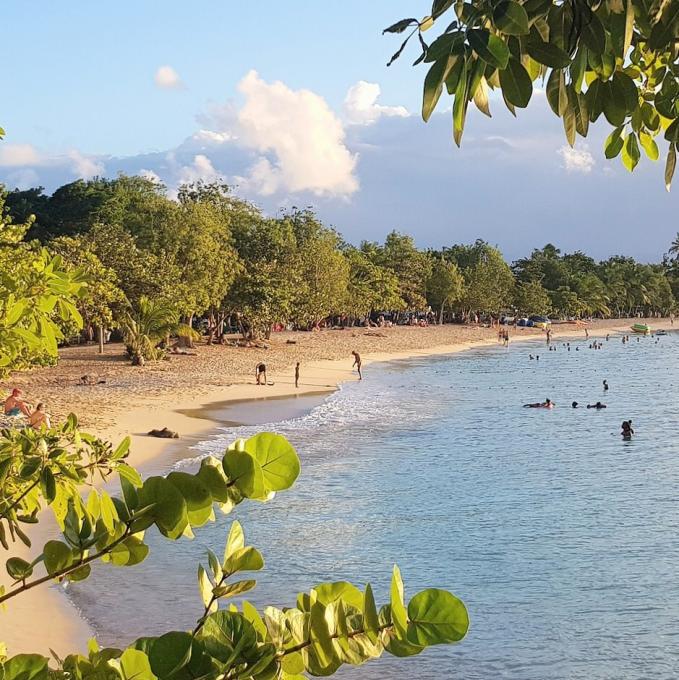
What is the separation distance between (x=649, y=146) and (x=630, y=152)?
0.35ft

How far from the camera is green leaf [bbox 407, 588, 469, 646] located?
1272mm

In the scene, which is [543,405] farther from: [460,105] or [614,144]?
[460,105]

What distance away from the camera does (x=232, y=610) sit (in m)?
1.33

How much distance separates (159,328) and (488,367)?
1042 inches

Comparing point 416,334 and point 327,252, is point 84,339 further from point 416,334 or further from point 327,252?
point 416,334

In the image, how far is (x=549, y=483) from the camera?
21.5m

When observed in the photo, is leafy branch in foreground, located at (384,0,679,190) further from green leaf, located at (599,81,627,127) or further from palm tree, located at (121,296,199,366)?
palm tree, located at (121,296,199,366)

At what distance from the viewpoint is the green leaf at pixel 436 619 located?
4.17 ft

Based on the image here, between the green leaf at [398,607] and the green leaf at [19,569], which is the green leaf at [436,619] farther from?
the green leaf at [19,569]

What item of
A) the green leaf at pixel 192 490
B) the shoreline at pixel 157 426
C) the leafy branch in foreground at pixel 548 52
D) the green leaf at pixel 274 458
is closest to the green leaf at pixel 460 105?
the leafy branch in foreground at pixel 548 52

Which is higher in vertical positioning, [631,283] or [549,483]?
[631,283]

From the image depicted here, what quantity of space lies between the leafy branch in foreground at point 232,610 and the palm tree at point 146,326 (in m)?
35.3

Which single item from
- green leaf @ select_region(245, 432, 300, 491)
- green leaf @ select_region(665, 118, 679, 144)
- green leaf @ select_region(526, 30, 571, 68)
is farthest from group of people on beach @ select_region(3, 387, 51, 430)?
green leaf @ select_region(526, 30, 571, 68)

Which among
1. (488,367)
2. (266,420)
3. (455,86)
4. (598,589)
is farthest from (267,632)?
(488,367)
